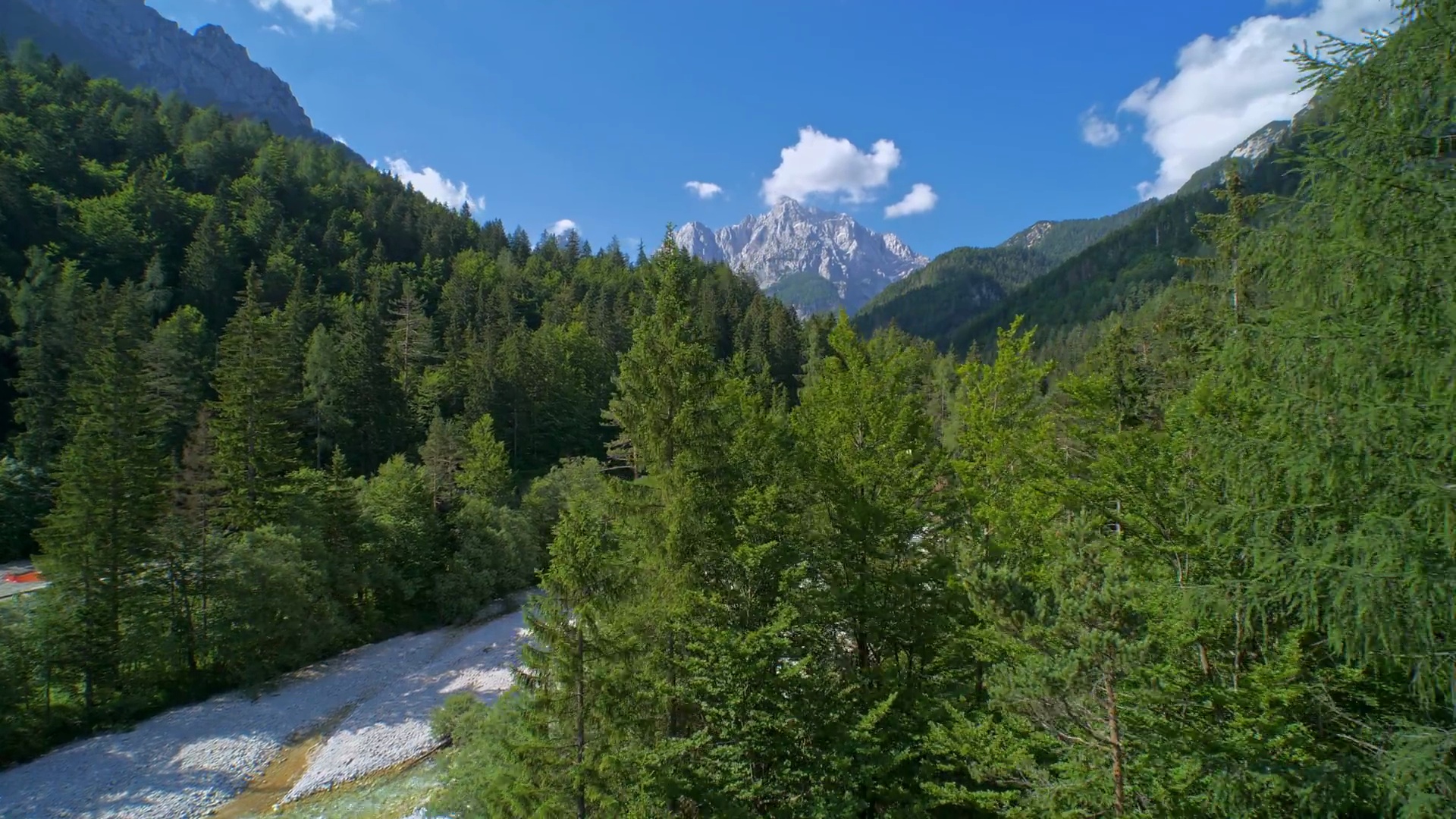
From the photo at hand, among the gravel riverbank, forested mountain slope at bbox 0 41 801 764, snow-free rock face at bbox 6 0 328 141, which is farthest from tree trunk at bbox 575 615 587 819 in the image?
snow-free rock face at bbox 6 0 328 141

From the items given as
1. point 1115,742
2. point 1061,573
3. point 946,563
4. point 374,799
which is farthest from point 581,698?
point 374,799

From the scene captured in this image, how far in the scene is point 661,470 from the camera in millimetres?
11828

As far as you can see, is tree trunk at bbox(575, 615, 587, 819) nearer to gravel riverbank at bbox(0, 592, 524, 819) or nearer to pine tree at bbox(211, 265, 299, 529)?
gravel riverbank at bbox(0, 592, 524, 819)

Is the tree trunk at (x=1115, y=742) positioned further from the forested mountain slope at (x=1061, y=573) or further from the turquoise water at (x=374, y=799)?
the turquoise water at (x=374, y=799)

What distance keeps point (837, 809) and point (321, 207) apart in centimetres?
11633

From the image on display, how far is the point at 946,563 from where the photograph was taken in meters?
13.2

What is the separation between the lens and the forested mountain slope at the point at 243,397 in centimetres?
2312

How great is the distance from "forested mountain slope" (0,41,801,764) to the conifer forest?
0.25m

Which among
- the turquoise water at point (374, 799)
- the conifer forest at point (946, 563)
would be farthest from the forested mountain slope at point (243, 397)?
the turquoise water at point (374, 799)

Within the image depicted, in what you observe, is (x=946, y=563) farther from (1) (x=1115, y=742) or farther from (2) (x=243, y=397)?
(2) (x=243, y=397)

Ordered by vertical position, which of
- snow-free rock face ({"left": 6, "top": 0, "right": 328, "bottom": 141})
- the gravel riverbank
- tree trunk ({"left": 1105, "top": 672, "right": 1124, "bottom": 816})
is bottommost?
the gravel riverbank

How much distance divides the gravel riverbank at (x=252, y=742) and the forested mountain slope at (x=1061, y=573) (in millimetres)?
8544

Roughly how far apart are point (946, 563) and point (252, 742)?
2426cm

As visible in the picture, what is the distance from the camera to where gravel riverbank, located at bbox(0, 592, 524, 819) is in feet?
61.9
